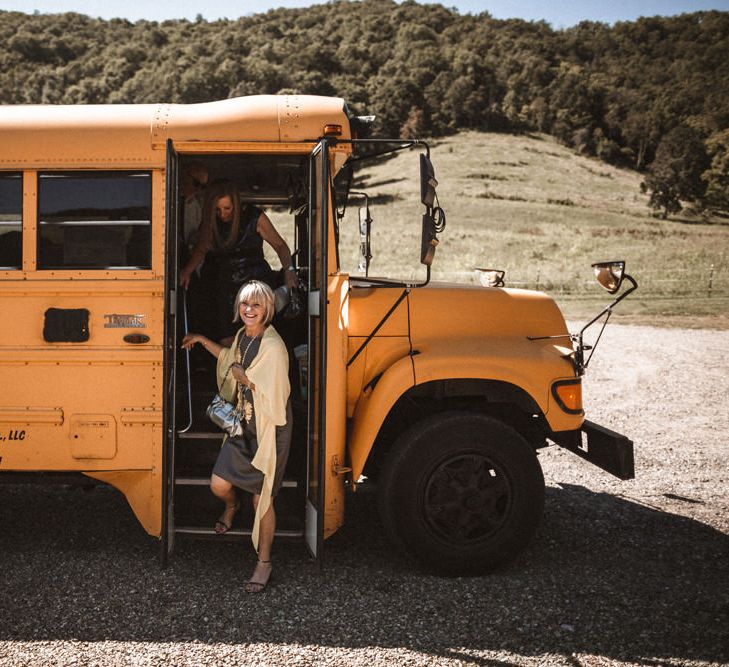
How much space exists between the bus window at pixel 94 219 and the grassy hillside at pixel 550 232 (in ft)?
14.4

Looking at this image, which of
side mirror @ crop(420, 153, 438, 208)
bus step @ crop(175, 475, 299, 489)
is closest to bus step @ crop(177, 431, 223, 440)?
bus step @ crop(175, 475, 299, 489)

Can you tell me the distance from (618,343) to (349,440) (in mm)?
11424

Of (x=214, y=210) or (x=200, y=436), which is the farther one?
(x=214, y=210)

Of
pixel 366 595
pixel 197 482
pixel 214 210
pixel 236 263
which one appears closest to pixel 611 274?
pixel 366 595

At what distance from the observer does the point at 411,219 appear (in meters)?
45.5

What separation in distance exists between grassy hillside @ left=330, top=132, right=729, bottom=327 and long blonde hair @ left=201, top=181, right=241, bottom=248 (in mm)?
3759

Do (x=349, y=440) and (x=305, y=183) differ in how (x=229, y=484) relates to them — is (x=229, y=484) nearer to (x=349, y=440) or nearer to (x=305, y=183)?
(x=349, y=440)

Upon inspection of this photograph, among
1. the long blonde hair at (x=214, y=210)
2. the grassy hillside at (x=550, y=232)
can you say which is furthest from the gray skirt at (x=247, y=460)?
the grassy hillside at (x=550, y=232)

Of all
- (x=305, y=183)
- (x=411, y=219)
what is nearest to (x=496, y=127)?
(x=411, y=219)

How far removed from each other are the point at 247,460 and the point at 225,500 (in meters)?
0.34

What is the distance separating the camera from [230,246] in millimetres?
4254

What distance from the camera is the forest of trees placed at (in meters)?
77.4

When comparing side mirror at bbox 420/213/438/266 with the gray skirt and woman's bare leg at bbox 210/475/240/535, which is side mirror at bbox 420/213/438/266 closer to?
the gray skirt

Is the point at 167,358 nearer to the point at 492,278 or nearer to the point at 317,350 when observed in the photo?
the point at 317,350
